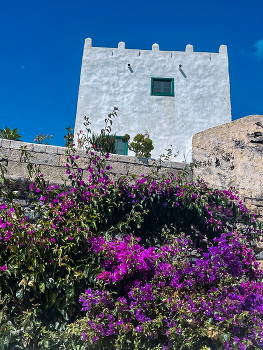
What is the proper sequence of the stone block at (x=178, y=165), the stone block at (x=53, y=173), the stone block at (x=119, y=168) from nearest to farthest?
→ the stone block at (x=53, y=173)
the stone block at (x=119, y=168)
the stone block at (x=178, y=165)

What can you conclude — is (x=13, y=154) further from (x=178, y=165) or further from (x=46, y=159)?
(x=178, y=165)

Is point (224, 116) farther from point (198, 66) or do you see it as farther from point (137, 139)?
point (137, 139)

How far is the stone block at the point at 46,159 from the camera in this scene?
560 cm

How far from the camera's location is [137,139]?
27.0 feet

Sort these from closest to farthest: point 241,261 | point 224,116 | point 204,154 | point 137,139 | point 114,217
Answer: point 241,261, point 114,217, point 204,154, point 137,139, point 224,116

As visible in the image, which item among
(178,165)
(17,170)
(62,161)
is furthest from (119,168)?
(17,170)

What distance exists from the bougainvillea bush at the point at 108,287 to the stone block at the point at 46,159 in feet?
2.41

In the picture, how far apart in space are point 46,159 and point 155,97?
6082 millimetres

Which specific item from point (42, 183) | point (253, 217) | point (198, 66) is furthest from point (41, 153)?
point (198, 66)

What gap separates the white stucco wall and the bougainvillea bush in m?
5.81

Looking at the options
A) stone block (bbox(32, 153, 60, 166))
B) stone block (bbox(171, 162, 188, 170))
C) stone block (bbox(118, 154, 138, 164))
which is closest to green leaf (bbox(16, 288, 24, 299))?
stone block (bbox(32, 153, 60, 166))

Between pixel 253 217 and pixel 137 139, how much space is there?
3.47 m

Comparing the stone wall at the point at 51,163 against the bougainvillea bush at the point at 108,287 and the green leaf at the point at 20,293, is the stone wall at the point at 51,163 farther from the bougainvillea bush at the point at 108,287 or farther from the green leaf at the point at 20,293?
the green leaf at the point at 20,293

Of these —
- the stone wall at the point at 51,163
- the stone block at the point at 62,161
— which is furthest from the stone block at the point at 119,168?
the stone block at the point at 62,161
